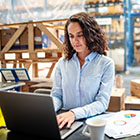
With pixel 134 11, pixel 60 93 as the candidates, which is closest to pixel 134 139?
pixel 60 93

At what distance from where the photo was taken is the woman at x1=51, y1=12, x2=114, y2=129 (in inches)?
61.1

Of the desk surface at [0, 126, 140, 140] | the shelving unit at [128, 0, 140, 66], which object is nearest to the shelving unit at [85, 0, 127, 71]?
the shelving unit at [128, 0, 140, 66]

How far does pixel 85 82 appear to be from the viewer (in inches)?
62.0

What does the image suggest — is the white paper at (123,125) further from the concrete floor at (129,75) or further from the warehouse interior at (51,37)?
the concrete floor at (129,75)

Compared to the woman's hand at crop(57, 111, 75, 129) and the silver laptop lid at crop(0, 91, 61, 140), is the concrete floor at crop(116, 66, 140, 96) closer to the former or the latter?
the woman's hand at crop(57, 111, 75, 129)

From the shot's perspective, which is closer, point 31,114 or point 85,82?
point 31,114

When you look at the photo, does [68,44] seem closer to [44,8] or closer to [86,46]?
[86,46]

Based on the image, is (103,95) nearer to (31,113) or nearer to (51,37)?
(31,113)

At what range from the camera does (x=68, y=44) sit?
1744 millimetres

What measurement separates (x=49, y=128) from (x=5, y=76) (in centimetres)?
179

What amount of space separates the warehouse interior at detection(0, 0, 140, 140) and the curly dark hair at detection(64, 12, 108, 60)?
0.57 meters

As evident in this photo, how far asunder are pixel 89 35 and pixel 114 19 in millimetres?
5872

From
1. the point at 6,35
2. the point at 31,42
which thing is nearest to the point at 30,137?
the point at 31,42

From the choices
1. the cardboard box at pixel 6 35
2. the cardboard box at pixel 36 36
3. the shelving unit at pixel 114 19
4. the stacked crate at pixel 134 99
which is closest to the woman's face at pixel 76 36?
the stacked crate at pixel 134 99
